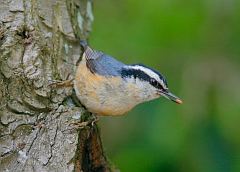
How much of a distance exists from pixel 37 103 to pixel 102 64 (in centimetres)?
60

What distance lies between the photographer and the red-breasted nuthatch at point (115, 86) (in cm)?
441

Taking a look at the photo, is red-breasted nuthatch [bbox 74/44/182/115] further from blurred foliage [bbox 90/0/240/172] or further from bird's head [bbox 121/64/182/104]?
blurred foliage [bbox 90/0/240/172]

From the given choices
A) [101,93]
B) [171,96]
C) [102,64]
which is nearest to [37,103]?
[101,93]

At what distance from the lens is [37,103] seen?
4129 mm

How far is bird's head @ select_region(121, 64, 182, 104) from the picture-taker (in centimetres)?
440

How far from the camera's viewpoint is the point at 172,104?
15.5 ft

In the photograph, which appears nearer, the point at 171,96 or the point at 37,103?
the point at 37,103

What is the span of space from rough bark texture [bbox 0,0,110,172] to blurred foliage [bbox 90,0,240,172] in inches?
19.6

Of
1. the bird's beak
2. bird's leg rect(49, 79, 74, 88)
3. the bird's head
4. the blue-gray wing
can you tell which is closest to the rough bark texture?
bird's leg rect(49, 79, 74, 88)

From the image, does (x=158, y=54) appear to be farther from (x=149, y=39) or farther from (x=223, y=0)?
(x=223, y=0)

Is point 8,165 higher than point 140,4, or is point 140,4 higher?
point 140,4

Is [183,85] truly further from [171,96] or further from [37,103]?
[37,103]

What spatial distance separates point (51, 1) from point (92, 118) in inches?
28.9

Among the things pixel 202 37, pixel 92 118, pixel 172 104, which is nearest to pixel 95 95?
pixel 92 118
